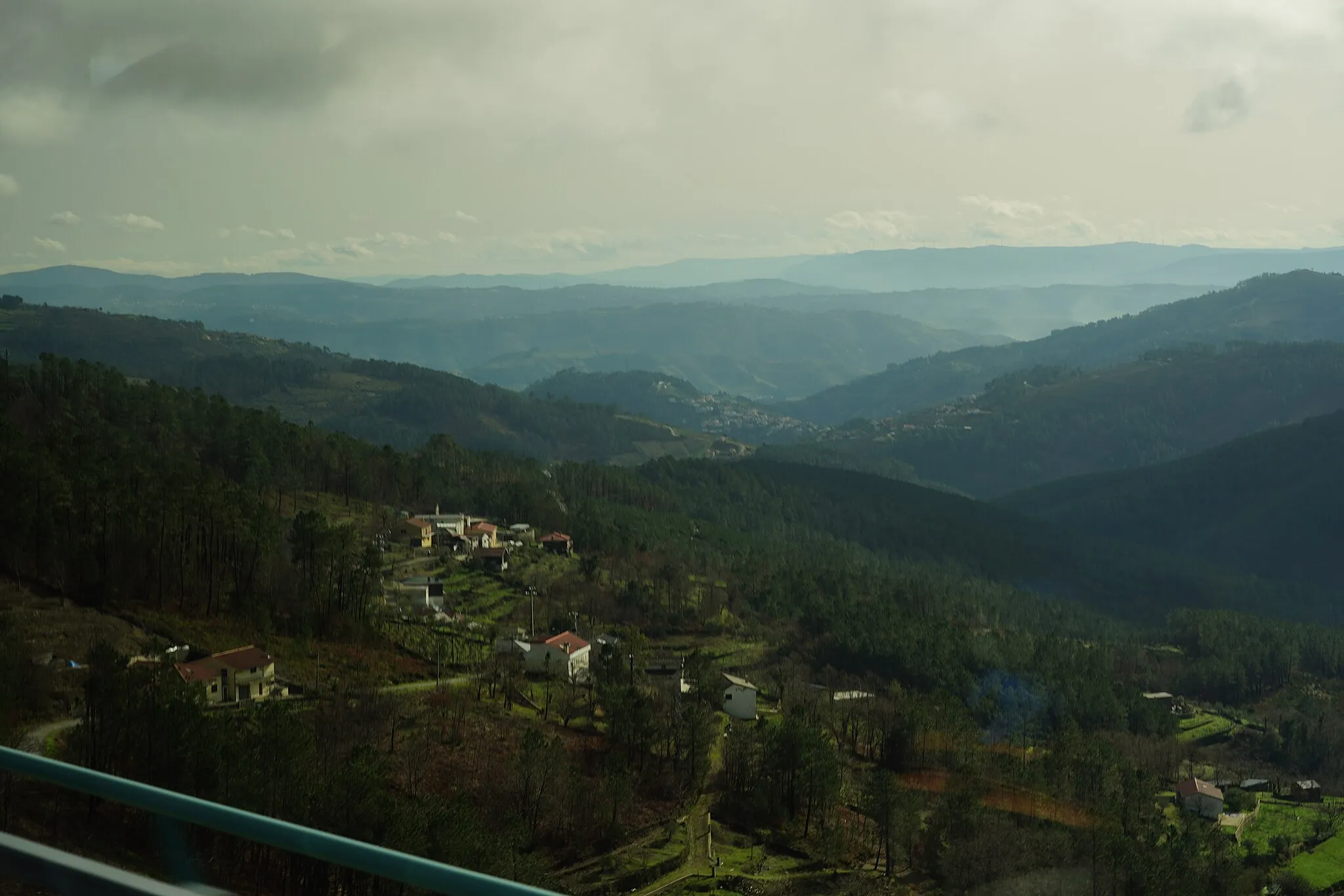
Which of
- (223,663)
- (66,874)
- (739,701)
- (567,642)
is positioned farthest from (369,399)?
(66,874)

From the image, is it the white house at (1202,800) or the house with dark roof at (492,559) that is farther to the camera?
the house with dark roof at (492,559)

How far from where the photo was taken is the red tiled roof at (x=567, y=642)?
1495 inches

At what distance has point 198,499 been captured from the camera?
35625 millimetres

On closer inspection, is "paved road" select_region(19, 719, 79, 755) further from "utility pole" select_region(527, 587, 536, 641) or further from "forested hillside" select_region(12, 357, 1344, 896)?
"utility pole" select_region(527, 587, 536, 641)

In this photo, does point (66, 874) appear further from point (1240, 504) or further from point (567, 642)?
point (1240, 504)

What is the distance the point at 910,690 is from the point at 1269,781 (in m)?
15.5

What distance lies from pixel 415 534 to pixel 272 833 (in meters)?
51.4

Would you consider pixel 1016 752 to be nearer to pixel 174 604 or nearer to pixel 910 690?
pixel 910 690

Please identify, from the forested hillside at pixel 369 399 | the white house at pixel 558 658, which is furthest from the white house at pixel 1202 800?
the forested hillside at pixel 369 399

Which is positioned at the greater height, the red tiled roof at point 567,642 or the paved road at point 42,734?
the paved road at point 42,734

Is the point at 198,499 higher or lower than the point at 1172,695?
higher

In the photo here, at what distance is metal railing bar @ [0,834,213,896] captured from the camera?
311cm

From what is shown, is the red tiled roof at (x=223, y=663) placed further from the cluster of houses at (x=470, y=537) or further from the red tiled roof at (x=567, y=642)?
the cluster of houses at (x=470, y=537)

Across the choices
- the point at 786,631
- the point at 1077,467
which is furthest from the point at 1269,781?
the point at 1077,467
